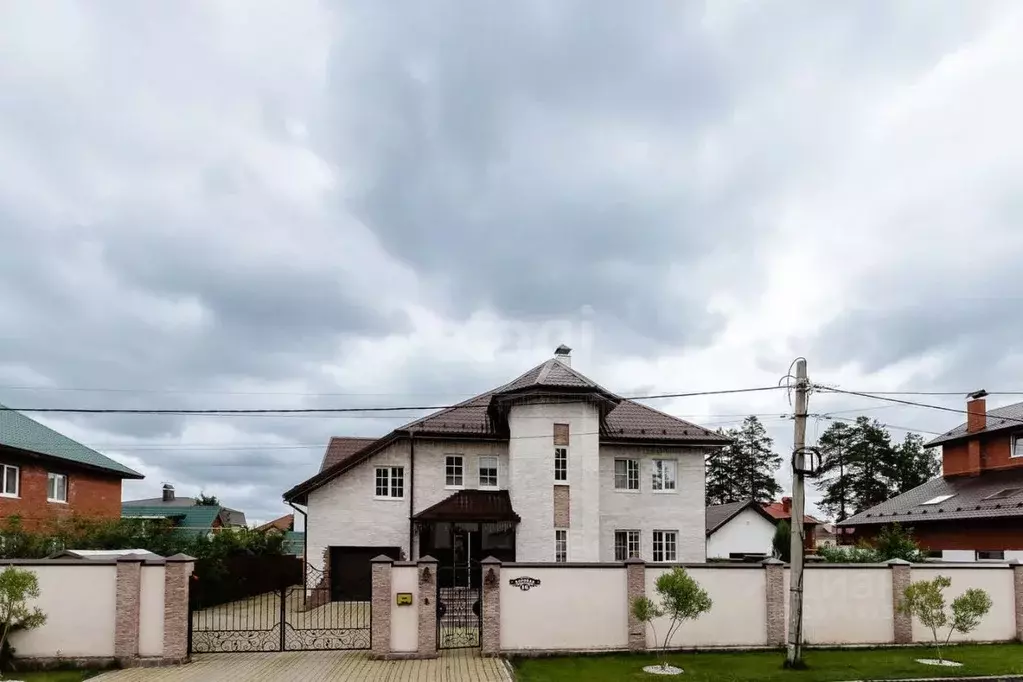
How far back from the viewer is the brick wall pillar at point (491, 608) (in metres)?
15.9

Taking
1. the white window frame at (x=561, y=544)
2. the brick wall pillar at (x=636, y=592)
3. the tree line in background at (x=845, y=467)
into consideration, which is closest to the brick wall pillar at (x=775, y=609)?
the brick wall pillar at (x=636, y=592)

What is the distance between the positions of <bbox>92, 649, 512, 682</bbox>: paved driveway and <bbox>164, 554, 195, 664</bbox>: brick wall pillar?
326 millimetres

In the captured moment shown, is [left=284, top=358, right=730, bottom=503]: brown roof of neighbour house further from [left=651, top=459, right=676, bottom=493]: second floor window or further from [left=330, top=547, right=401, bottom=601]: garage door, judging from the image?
[left=330, top=547, right=401, bottom=601]: garage door

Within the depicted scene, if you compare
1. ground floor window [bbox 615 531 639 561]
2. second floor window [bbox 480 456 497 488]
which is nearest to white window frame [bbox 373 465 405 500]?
second floor window [bbox 480 456 497 488]

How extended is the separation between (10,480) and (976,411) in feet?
121

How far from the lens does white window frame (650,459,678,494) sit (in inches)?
1155

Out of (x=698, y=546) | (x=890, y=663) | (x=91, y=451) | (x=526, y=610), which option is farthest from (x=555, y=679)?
(x=91, y=451)

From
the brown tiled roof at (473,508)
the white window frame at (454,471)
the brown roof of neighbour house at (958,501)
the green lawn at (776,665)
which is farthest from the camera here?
the white window frame at (454,471)

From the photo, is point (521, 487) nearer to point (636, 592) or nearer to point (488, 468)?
point (488, 468)

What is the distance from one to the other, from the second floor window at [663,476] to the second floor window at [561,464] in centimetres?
449

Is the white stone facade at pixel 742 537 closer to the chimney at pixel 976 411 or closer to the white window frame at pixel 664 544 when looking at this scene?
the chimney at pixel 976 411

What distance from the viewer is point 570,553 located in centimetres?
2578

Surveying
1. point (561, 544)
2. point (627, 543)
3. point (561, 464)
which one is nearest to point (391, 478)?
point (561, 464)

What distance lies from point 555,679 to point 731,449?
67.3m
